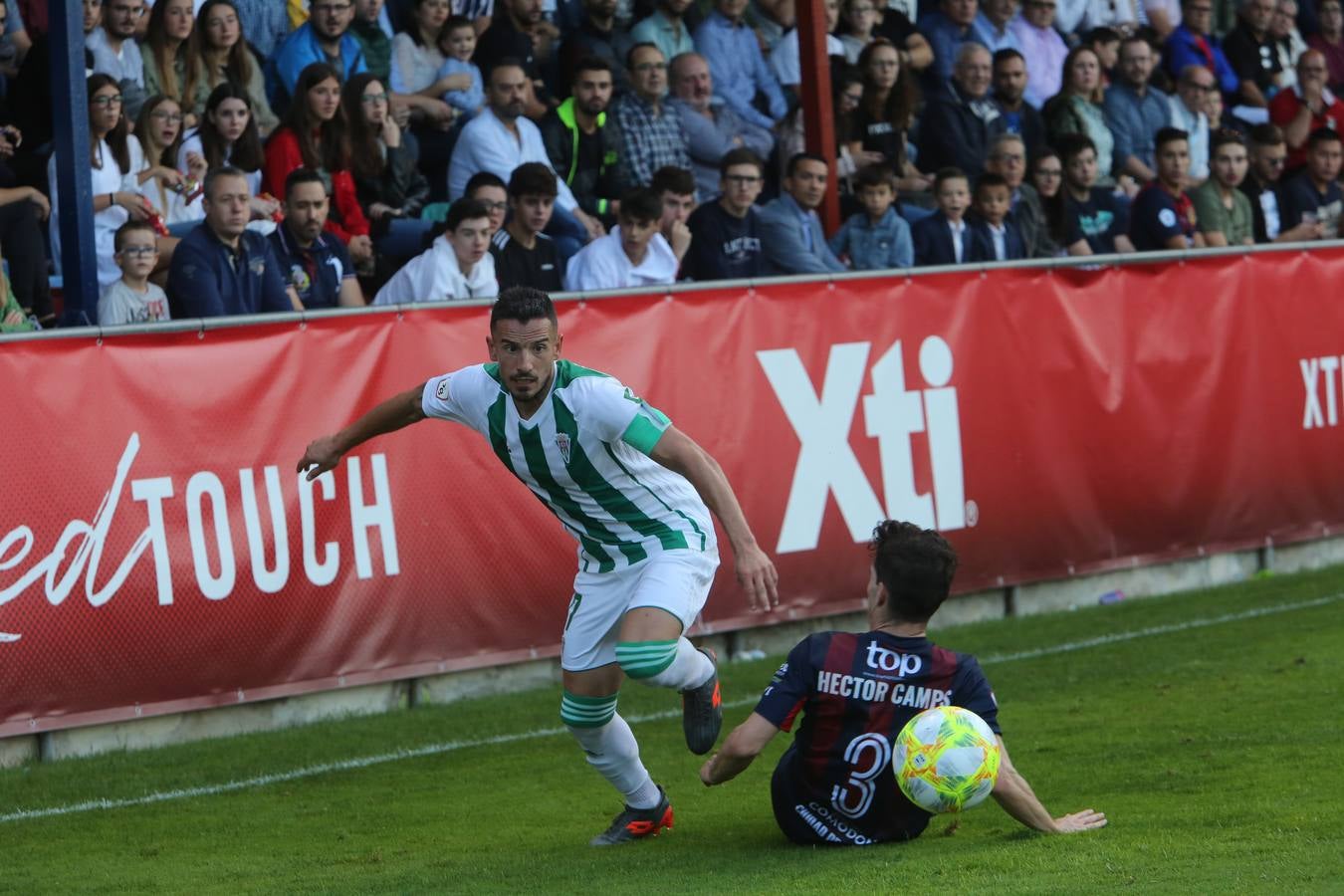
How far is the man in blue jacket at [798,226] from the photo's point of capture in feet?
42.3

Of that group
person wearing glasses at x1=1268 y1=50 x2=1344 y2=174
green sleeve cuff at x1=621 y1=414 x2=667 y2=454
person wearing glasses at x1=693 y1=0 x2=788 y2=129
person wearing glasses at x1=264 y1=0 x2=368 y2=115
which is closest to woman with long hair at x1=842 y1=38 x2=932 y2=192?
person wearing glasses at x1=693 y1=0 x2=788 y2=129

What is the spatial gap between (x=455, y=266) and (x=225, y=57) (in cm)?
213

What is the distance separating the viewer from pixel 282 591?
32.9 ft

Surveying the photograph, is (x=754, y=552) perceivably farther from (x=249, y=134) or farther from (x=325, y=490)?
(x=249, y=134)

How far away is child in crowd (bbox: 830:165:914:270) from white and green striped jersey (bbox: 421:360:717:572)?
6189 mm

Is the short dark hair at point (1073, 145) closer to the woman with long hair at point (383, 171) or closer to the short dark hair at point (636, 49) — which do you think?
the short dark hair at point (636, 49)

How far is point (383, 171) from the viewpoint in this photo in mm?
12797

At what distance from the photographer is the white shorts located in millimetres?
7219

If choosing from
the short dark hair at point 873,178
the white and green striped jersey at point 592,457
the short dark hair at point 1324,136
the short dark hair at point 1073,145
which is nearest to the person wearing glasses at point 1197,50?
the short dark hair at point 1324,136

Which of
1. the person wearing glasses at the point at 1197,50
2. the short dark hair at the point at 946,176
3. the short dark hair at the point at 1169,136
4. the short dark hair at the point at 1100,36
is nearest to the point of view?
the short dark hair at the point at 946,176

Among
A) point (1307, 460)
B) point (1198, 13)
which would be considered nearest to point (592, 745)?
point (1307, 460)

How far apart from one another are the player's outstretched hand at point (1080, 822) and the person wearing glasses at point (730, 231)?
6.22 m

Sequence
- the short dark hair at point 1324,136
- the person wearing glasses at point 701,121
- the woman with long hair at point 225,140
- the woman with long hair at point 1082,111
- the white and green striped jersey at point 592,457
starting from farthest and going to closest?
1. the short dark hair at point 1324,136
2. the woman with long hair at point 1082,111
3. the person wearing glasses at point 701,121
4. the woman with long hair at point 225,140
5. the white and green striped jersey at point 592,457

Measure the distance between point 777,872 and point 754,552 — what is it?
101 centimetres
